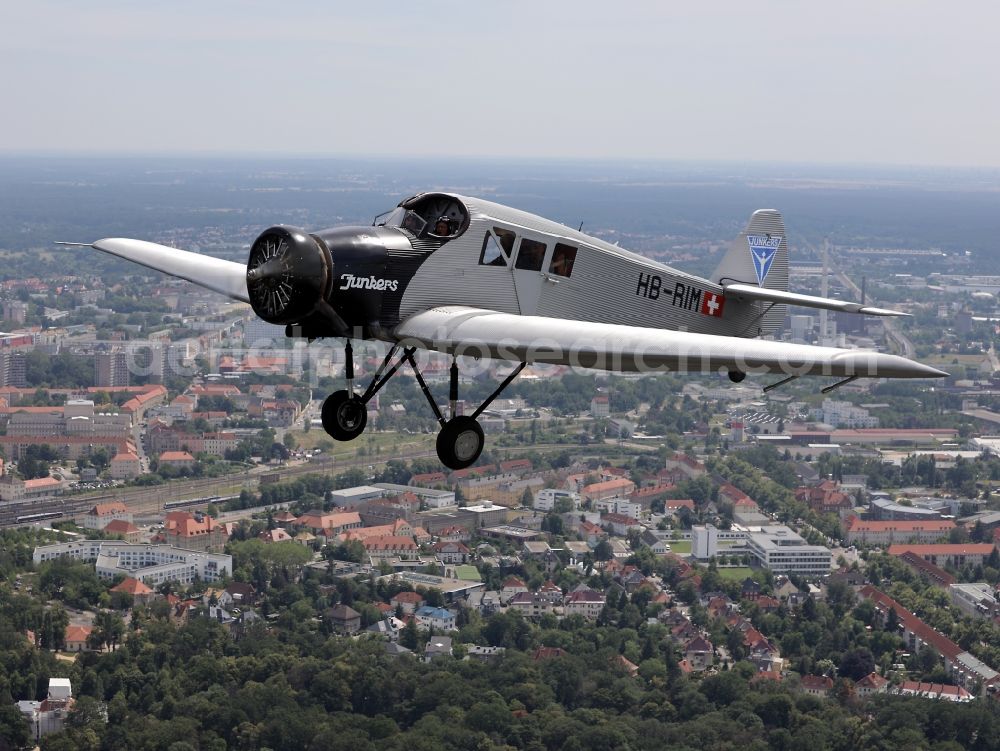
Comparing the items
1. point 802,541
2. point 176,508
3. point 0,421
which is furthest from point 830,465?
point 0,421

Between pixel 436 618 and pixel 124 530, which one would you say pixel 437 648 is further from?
pixel 124 530

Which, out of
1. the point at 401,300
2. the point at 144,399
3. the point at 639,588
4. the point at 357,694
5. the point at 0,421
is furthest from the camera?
the point at 144,399

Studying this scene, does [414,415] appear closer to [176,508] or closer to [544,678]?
[176,508]

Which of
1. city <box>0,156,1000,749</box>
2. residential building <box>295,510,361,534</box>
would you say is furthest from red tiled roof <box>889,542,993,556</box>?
residential building <box>295,510,361,534</box>

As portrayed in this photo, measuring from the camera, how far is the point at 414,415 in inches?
6865

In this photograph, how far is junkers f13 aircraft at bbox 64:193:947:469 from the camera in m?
18.1

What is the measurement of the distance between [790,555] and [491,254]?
11248cm

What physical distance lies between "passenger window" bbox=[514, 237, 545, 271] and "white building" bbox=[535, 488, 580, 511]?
126 m

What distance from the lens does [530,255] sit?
21328mm

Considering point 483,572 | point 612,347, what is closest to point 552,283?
point 612,347

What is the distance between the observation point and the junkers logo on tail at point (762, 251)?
2802 centimetres

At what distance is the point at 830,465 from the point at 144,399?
87.3 metres

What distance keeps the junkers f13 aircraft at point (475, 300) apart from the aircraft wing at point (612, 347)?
0.9 inches

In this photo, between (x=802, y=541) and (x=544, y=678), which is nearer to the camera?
(x=544, y=678)
